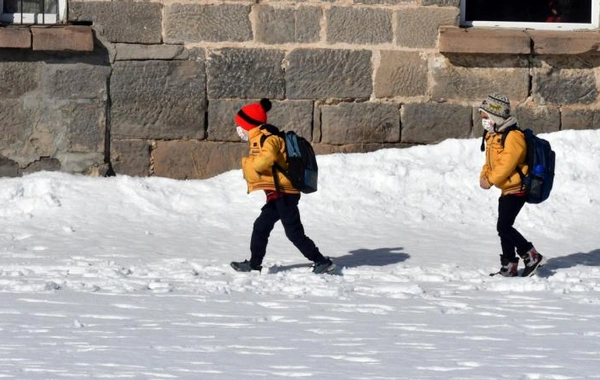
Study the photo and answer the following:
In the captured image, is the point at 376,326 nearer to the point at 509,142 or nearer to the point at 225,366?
the point at 225,366

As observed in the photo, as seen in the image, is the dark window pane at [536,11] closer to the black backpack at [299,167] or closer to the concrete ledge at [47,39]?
the concrete ledge at [47,39]

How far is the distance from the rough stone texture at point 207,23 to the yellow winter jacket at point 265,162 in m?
2.23

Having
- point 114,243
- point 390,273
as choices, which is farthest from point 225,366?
point 114,243

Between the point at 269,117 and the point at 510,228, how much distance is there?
102 inches

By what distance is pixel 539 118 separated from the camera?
32.6 feet

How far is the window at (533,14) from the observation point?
10109 millimetres

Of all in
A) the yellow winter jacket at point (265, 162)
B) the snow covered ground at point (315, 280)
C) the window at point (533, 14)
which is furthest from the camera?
the window at point (533, 14)

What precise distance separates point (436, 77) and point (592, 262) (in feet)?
7.22

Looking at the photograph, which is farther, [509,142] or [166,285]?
[509,142]

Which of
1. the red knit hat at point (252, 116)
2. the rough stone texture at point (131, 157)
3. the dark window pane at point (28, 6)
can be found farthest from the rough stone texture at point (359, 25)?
the red knit hat at point (252, 116)

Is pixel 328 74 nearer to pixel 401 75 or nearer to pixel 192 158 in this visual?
pixel 401 75

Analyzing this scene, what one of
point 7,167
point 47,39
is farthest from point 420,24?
point 7,167

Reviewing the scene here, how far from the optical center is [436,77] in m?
9.83

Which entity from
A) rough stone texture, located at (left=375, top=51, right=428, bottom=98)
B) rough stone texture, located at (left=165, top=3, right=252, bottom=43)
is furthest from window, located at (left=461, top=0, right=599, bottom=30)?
rough stone texture, located at (left=165, top=3, right=252, bottom=43)
